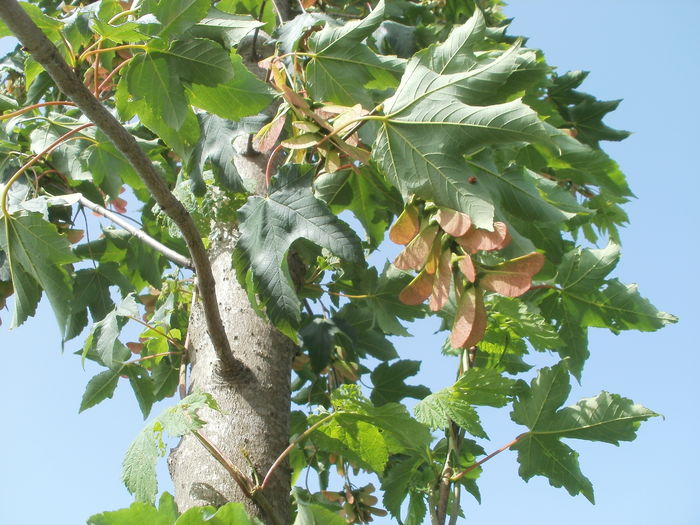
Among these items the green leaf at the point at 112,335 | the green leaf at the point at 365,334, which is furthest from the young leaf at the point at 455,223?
the green leaf at the point at 365,334

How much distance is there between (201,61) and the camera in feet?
3.42

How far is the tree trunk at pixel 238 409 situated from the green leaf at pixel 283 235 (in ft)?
0.62

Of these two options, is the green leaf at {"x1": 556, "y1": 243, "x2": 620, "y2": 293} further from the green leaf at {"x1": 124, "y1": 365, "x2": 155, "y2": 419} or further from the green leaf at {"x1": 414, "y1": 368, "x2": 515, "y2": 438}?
the green leaf at {"x1": 124, "y1": 365, "x2": 155, "y2": 419}

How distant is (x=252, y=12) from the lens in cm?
181

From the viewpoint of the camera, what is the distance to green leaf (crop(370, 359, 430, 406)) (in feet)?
6.82

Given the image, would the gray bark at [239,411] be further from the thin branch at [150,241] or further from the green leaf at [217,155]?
the green leaf at [217,155]

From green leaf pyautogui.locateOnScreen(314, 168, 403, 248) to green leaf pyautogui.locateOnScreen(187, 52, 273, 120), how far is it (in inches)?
9.6

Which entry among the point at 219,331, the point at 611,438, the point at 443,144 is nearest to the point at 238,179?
the point at 219,331

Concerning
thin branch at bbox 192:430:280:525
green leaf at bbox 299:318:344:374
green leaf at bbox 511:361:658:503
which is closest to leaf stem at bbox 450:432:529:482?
green leaf at bbox 511:361:658:503

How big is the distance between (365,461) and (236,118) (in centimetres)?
59

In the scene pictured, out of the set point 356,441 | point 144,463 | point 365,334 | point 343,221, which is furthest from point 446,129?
point 365,334

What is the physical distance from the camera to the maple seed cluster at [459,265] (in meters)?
0.87

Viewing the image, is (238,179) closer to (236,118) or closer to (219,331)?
(236,118)

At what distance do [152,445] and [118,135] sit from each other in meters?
0.43
